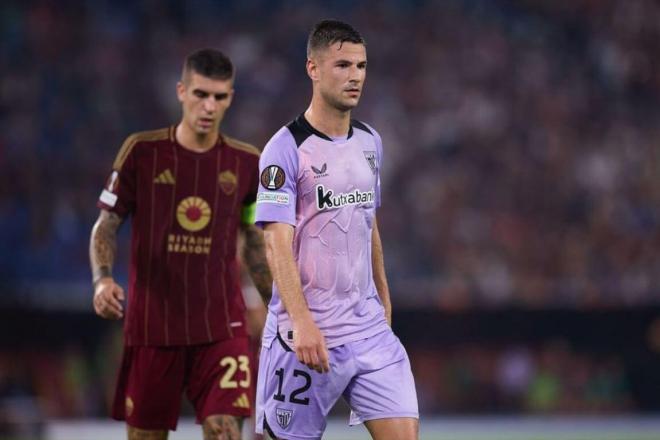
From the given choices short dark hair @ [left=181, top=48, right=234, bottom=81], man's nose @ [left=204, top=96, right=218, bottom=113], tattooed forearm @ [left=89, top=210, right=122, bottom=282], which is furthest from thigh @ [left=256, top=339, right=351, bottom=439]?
short dark hair @ [left=181, top=48, right=234, bottom=81]

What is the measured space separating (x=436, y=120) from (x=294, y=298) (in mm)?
12248

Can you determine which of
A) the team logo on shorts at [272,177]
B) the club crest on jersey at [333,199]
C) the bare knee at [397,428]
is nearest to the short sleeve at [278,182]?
the team logo on shorts at [272,177]

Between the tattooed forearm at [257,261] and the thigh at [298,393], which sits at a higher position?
the tattooed forearm at [257,261]

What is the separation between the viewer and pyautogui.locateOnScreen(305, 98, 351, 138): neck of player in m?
5.10

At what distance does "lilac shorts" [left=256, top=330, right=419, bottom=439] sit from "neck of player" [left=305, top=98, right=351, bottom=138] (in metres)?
0.87

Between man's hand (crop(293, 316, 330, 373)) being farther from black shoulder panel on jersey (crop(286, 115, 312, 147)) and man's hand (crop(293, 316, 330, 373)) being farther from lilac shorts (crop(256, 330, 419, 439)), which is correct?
black shoulder panel on jersey (crop(286, 115, 312, 147))

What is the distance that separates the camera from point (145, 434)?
6.48 m

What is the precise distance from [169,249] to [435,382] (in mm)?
7470

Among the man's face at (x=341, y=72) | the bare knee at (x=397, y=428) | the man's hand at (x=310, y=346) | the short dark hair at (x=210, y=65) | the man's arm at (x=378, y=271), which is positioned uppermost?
the short dark hair at (x=210, y=65)

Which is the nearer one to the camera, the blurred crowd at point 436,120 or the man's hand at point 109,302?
the man's hand at point 109,302

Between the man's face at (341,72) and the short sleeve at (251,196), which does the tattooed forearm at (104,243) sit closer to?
the short sleeve at (251,196)

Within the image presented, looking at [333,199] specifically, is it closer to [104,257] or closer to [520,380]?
[104,257]

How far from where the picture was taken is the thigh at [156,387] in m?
6.44

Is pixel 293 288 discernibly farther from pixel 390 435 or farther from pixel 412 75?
pixel 412 75
